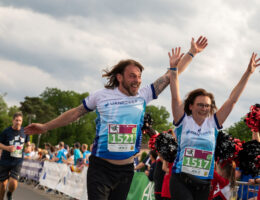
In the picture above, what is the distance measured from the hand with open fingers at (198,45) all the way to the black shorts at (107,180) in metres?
1.69

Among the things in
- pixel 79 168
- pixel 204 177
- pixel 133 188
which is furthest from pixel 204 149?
pixel 79 168

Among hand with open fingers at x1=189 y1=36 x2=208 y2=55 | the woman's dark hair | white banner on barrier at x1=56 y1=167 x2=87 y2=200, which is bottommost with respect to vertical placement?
white banner on barrier at x1=56 y1=167 x2=87 y2=200

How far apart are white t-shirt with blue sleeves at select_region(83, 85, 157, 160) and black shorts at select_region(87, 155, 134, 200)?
0.11 m

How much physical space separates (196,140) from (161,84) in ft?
2.65

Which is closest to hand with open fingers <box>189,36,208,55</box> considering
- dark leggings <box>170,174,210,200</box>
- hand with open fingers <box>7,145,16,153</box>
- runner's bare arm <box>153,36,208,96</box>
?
runner's bare arm <box>153,36,208,96</box>

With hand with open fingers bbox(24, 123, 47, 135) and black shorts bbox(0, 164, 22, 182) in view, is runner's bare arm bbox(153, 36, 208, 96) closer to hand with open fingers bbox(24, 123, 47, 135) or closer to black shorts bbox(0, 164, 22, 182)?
hand with open fingers bbox(24, 123, 47, 135)

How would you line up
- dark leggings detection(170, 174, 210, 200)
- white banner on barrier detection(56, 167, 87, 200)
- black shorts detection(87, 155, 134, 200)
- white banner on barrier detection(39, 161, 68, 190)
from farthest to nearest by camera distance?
white banner on barrier detection(39, 161, 68, 190) < white banner on barrier detection(56, 167, 87, 200) < dark leggings detection(170, 174, 210, 200) < black shorts detection(87, 155, 134, 200)

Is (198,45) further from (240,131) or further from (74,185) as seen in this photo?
(240,131)

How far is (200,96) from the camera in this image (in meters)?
5.26

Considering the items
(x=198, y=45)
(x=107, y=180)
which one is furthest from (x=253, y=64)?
(x=107, y=180)

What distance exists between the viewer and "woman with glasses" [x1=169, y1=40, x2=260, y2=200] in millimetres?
5016

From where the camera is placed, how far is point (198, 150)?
5043mm

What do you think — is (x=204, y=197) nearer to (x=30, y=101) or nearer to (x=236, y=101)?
(x=236, y=101)

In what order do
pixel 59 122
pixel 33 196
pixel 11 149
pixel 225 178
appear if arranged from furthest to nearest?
pixel 33 196, pixel 11 149, pixel 225 178, pixel 59 122
